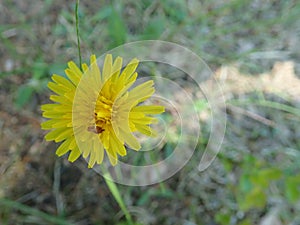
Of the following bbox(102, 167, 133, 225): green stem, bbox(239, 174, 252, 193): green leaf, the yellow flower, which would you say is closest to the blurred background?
bbox(239, 174, 252, 193): green leaf

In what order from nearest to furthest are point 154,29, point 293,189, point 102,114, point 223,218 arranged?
1. point 102,114
2. point 293,189
3. point 223,218
4. point 154,29

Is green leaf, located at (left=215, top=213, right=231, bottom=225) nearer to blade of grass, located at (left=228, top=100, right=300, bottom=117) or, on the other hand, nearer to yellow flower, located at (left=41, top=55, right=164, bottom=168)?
blade of grass, located at (left=228, top=100, right=300, bottom=117)

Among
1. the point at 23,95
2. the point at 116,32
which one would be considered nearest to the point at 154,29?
the point at 116,32

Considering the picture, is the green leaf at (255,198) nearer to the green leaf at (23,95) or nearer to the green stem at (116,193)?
the green stem at (116,193)

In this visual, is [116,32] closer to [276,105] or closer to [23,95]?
[23,95]

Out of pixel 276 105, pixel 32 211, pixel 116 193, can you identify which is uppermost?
pixel 276 105

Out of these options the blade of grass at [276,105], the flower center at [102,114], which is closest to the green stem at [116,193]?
the flower center at [102,114]

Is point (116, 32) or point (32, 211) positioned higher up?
point (116, 32)
